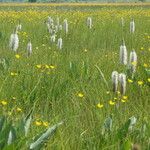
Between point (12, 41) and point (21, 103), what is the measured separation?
1085 millimetres

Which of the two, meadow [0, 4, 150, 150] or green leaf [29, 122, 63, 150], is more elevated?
green leaf [29, 122, 63, 150]

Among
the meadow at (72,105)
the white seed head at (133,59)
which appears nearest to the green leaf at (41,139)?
the meadow at (72,105)

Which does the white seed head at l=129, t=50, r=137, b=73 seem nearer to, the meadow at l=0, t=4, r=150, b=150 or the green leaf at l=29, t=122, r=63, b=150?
the meadow at l=0, t=4, r=150, b=150

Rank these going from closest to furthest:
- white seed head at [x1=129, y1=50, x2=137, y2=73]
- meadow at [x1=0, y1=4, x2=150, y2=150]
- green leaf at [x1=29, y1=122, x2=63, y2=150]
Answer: green leaf at [x1=29, y1=122, x2=63, y2=150] < meadow at [x1=0, y1=4, x2=150, y2=150] < white seed head at [x1=129, y1=50, x2=137, y2=73]

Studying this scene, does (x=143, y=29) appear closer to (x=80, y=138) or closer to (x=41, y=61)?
(x=41, y=61)

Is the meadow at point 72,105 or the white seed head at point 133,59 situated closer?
the meadow at point 72,105

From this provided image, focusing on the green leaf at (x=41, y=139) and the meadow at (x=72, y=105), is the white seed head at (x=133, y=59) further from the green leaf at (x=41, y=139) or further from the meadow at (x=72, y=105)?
the green leaf at (x=41, y=139)

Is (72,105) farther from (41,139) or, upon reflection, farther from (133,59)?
(41,139)

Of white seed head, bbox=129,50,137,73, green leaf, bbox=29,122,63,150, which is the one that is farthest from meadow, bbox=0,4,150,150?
white seed head, bbox=129,50,137,73

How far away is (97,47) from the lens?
9453 mm

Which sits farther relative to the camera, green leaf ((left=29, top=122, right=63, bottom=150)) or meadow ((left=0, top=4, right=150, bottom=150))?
meadow ((left=0, top=4, right=150, bottom=150))

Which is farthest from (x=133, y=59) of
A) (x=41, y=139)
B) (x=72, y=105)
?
(x=41, y=139)

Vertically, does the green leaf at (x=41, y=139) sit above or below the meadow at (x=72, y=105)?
above

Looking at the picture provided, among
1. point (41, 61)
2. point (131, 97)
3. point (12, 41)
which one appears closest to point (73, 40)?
point (41, 61)
